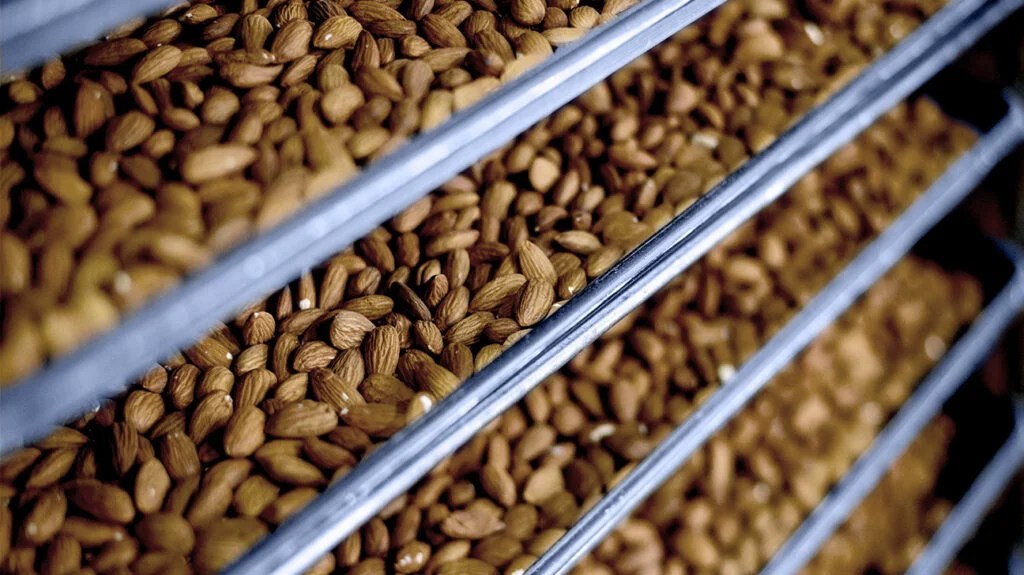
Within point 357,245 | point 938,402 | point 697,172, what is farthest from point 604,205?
point 938,402

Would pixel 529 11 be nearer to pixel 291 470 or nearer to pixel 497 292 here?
pixel 497 292

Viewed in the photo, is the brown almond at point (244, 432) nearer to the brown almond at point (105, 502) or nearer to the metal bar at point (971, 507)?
the brown almond at point (105, 502)

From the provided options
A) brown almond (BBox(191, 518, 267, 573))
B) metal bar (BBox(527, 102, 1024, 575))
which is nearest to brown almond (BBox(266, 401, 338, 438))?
brown almond (BBox(191, 518, 267, 573))

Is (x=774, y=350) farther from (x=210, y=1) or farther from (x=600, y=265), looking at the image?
(x=210, y=1)

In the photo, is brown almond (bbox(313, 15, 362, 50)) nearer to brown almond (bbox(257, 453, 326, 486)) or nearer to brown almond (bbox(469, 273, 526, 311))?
brown almond (bbox(469, 273, 526, 311))

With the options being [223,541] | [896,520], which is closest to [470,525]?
[223,541]
